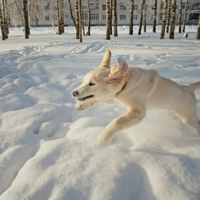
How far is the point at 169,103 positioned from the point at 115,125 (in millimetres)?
844

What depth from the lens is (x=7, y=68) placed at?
4.58 m

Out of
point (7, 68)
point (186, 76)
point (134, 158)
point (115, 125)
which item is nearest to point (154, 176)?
point (134, 158)

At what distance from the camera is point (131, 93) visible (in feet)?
6.03

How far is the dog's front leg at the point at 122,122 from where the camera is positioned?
67.4 inches

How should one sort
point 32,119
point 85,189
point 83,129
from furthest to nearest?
point 32,119
point 83,129
point 85,189

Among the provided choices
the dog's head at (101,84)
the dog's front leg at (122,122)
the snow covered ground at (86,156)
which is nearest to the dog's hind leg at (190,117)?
the snow covered ground at (86,156)

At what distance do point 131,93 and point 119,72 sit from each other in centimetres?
31

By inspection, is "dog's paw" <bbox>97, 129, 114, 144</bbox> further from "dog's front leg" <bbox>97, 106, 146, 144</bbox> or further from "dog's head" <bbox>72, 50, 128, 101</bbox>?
"dog's head" <bbox>72, 50, 128, 101</bbox>

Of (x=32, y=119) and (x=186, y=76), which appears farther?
(x=186, y=76)

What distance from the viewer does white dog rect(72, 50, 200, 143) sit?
67.7 inches

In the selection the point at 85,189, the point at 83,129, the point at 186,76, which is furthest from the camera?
the point at 186,76

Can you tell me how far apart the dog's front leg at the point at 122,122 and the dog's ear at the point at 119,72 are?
14.6 inches

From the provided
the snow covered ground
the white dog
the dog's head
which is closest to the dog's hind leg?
the white dog

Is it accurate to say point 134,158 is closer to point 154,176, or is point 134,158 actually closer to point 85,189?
point 154,176
